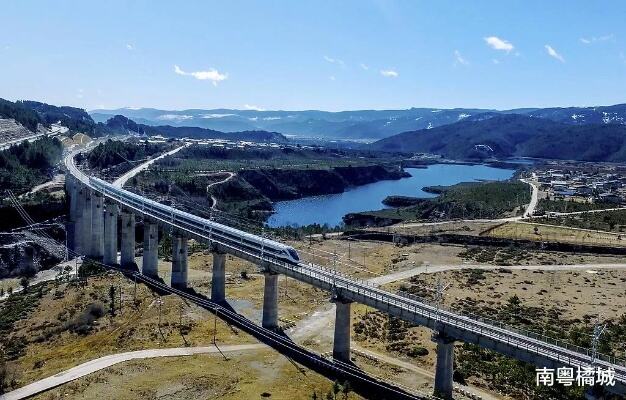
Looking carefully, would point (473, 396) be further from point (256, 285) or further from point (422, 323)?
point (256, 285)

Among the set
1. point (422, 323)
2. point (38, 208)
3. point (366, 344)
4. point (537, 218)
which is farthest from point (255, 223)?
point (422, 323)

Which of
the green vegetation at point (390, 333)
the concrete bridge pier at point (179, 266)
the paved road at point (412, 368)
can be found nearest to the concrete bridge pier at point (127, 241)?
the concrete bridge pier at point (179, 266)

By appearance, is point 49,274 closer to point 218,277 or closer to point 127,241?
point 127,241

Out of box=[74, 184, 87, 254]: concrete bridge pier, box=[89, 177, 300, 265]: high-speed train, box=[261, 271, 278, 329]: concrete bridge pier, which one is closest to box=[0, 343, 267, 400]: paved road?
box=[261, 271, 278, 329]: concrete bridge pier

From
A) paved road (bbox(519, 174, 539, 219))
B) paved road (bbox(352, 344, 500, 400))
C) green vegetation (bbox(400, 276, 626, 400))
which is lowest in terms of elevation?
paved road (bbox(352, 344, 500, 400))

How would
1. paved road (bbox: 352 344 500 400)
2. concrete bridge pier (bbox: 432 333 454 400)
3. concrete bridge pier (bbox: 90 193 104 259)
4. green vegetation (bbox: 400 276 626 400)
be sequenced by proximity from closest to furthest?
concrete bridge pier (bbox: 432 333 454 400), paved road (bbox: 352 344 500 400), green vegetation (bbox: 400 276 626 400), concrete bridge pier (bbox: 90 193 104 259)

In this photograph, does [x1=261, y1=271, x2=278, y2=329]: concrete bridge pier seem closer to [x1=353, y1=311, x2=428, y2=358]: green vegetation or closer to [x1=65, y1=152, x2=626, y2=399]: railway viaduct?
[x1=65, y1=152, x2=626, y2=399]: railway viaduct

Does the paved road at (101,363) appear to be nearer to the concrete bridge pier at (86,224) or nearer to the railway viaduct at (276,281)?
the railway viaduct at (276,281)

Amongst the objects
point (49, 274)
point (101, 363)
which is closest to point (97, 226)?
point (49, 274)
